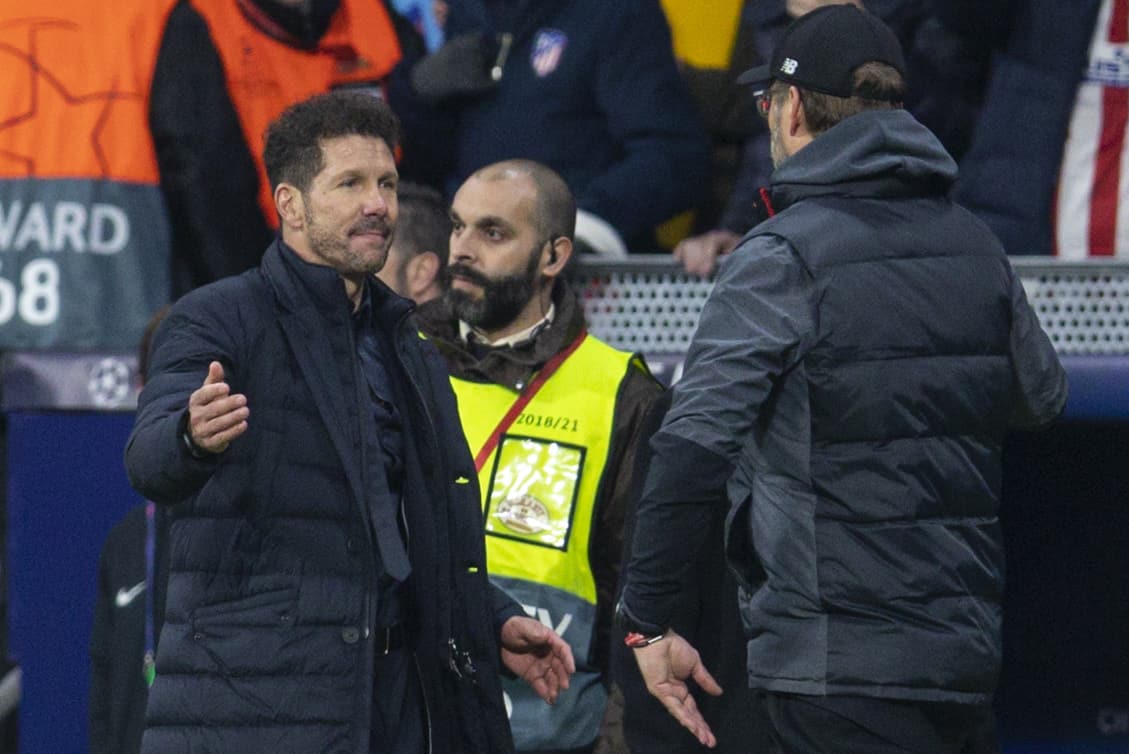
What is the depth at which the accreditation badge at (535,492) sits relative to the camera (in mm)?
4672

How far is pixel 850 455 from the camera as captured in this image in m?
3.52

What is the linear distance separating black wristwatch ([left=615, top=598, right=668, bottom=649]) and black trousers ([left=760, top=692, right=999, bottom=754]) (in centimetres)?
22

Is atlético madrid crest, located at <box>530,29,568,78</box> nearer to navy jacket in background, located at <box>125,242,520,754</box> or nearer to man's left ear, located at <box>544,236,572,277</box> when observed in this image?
man's left ear, located at <box>544,236,572,277</box>

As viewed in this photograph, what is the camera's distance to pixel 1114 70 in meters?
5.45

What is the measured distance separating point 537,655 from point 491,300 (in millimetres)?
1139

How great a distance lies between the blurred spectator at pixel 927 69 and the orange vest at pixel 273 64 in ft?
3.74

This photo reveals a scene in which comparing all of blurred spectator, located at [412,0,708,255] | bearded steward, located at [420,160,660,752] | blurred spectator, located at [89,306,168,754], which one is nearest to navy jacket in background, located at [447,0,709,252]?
blurred spectator, located at [412,0,708,255]

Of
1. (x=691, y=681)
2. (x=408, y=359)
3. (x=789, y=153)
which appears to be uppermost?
(x=789, y=153)

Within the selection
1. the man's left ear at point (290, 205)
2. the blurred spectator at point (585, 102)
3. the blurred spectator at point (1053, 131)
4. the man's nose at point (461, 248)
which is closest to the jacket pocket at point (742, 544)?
the man's left ear at point (290, 205)

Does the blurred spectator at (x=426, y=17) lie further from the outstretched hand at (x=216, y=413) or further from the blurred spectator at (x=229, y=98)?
the outstretched hand at (x=216, y=413)

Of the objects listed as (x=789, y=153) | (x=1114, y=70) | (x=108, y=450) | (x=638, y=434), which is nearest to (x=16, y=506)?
(x=108, y=450)

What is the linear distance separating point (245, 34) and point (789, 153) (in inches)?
95.0

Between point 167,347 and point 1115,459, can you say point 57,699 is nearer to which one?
point 167,347

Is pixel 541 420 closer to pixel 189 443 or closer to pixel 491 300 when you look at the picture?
pixel 491 300
